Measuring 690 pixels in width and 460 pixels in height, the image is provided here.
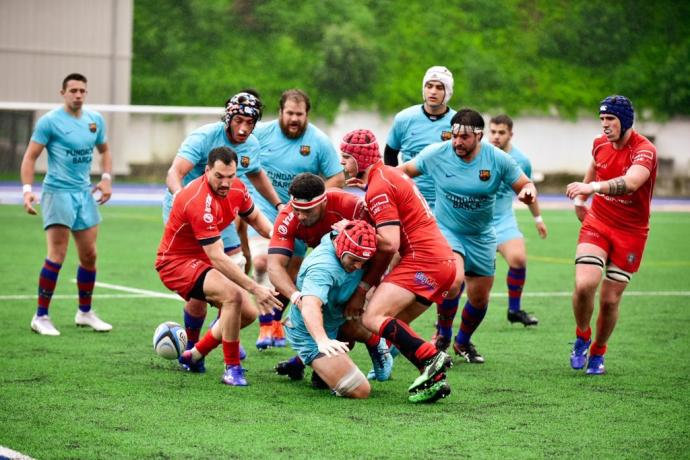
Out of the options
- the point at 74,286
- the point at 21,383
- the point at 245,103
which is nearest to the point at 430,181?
the point at 245,103

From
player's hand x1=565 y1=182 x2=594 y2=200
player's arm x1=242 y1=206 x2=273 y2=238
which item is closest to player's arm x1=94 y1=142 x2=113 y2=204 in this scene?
player's arm x1=242 y1=206 x2=273 y2=238

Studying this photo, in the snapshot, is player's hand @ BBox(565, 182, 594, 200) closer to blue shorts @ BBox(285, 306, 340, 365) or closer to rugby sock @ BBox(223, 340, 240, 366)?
blue shorts @ BBox(285, 306, 340, 365)

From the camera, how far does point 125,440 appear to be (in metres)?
5.82

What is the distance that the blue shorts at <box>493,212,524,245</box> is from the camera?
11.1 meters

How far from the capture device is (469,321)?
8.92 meters

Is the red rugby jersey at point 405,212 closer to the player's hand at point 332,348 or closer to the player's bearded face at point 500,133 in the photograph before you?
the player's hand at point 332,348

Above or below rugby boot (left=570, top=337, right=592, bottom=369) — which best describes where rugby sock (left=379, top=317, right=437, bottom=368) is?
above

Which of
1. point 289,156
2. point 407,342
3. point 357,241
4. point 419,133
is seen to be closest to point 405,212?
point 357,241

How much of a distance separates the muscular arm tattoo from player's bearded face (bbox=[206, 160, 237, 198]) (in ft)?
8.82

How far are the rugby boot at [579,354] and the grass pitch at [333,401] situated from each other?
12cm

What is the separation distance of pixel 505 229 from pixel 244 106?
371 centimetres

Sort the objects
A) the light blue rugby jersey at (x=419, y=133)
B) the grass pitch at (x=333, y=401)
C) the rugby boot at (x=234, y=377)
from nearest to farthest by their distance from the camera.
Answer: the grass pitch at (x=333, y=401)
the rugby boot at (x=234, y=377)
the light blue rugby jersey at (x=419, y=133)

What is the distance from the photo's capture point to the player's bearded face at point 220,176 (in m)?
7.49

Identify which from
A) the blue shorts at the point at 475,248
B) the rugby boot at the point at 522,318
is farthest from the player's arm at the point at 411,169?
the rugby boot at the point at 522,318
